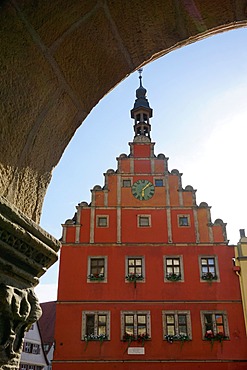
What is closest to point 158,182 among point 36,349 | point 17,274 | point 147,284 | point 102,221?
point 102,221

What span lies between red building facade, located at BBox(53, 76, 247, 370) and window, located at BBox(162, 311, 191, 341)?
0.03 m

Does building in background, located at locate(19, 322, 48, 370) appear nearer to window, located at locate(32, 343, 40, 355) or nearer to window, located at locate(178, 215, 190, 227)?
window, located at locate(32, 343, 40, 355)

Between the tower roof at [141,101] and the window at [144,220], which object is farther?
the tower roof at [141,101]

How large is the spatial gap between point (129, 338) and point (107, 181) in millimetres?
5616

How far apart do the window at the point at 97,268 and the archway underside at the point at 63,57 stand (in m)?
12.1

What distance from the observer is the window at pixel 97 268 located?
13102 mm

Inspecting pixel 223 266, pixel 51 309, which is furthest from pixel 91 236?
pixel 51 309

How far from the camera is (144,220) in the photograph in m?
14.0

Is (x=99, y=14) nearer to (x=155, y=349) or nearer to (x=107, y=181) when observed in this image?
(x=155, y=349)

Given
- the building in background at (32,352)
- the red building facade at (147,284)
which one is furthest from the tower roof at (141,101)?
the building in background at (32,352)

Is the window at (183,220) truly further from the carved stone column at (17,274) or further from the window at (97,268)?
the carved stone column at (17,274)

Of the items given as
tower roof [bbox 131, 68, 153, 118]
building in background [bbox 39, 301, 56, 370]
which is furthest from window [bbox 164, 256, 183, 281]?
building in background [bbox 39, 301, 56, 370]

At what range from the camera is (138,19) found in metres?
1.32

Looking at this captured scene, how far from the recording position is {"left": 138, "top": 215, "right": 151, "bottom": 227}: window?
45.8 feet
